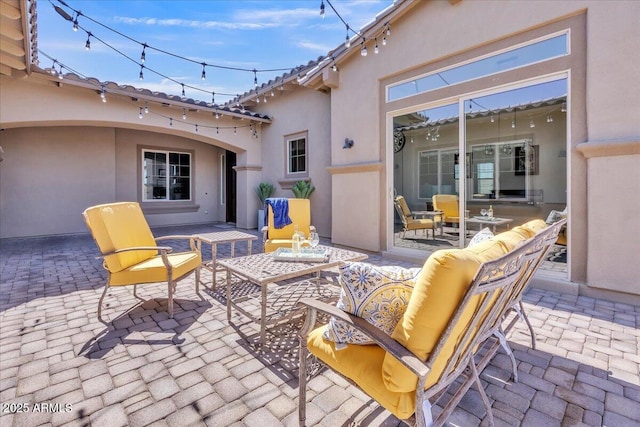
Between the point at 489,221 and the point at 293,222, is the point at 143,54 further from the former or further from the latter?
the point at 489,221

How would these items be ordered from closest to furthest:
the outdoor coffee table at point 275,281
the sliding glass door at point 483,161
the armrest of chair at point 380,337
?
the armrest of chair at point 380,337
the outdoor coffee table at point 275,281
the sliding glass door at point 483,161

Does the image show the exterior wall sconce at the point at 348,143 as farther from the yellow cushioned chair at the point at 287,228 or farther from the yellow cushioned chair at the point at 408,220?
the yellow cushioned chair at the point at 287,228

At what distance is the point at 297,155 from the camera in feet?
26.8

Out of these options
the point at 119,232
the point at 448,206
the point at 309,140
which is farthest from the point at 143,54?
the point at 448,206

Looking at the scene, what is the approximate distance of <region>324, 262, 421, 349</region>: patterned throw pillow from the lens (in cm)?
137

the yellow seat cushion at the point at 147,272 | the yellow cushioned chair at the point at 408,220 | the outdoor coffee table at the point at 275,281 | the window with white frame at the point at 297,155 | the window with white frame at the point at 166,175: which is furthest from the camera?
the window with white frame at the point at 166,175

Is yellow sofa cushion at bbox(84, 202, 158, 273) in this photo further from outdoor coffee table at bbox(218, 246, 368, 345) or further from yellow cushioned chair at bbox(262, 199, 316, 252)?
yellow cushioned chair at bbox(262, 199, 316, 252)

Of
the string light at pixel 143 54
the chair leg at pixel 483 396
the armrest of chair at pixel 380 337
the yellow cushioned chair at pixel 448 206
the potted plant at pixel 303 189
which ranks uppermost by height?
the string light at pixel 143 54

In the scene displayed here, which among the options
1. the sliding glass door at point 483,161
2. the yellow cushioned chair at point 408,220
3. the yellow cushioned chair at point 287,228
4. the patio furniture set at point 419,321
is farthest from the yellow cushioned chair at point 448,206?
the patio furniture set at point 419,321

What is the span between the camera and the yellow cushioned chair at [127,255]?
3018 mm

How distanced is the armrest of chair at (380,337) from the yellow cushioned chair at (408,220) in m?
4.41

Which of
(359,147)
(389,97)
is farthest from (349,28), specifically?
(359,147)

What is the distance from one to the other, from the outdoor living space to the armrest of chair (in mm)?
676

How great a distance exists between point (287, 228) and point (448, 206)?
2.84 m
